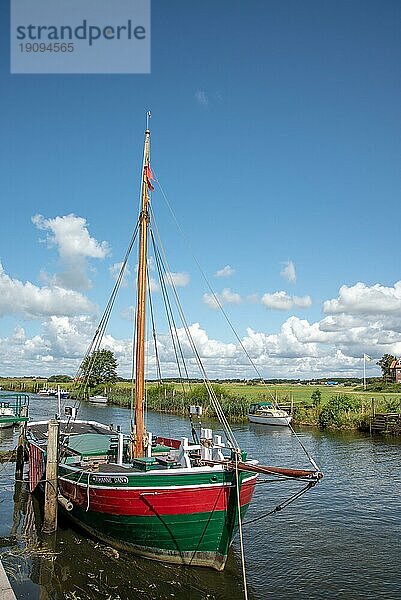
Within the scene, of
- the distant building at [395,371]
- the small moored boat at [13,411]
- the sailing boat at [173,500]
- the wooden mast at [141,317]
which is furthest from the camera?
the distant building at [395,371]

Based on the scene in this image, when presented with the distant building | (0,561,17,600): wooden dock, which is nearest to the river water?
(0,561,17,600): wooden dock

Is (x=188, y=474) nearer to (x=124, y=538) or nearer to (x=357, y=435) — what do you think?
(x=124, y=538)

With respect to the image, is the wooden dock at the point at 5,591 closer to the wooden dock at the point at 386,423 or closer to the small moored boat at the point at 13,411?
the small moored boat at the point at 13,411

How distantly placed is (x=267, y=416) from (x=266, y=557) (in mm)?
39760

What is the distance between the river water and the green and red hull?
1.79 feet

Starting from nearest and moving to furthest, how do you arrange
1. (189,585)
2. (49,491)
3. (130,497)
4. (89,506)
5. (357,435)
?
(189,585) → (130,497) → (89,506) → (49,491) → (357,435)

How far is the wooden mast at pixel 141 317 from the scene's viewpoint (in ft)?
64.5

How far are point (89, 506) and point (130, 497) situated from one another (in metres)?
2.43

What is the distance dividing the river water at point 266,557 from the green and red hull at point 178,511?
55cm

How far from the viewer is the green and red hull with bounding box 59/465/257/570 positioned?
1555cm

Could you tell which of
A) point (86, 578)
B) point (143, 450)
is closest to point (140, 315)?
point (143, 450)

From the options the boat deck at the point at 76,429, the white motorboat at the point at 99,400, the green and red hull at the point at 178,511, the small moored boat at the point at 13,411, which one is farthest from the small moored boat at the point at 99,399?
the green and red hull at the point at 178,511

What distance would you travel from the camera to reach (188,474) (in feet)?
51.3

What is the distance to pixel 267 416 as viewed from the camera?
187 ft
